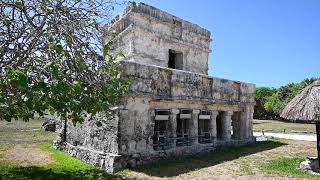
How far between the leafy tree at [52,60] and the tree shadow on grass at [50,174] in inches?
102

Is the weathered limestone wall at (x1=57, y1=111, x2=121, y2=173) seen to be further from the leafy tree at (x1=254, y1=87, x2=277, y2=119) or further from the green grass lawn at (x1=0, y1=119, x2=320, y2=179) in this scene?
the leafy tree at (x1=254, y1=87, x2=277, y2=119)

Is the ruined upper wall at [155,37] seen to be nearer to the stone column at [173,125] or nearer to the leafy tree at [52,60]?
the stone column at [173,125]

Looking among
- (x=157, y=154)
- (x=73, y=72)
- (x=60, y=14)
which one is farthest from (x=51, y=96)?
(x=157, y=154)

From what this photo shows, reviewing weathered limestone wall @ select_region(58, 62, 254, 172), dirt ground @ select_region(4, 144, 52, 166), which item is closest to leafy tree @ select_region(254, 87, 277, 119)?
weathered limestone wall @ select_region(58, 62, 254, 172)

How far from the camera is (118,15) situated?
49.0 ft

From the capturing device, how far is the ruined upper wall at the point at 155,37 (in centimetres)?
1380

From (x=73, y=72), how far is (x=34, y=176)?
3.82 metres

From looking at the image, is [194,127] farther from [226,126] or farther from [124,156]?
[124,156]

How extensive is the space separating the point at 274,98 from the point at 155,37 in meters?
26.3

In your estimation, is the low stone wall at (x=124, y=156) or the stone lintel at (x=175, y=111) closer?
the low stone wall at (x=124, y=156)

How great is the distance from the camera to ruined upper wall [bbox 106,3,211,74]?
13.8 metres

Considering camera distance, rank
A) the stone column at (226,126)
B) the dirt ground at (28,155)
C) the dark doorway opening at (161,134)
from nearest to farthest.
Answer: the dark doorway opening at (161,134) < the dirt ground at (28,155) < the stone column at (226,126)

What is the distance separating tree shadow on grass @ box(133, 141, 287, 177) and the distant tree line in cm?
2210

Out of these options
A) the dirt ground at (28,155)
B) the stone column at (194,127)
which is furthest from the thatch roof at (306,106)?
the dirt ground at (28,155)
